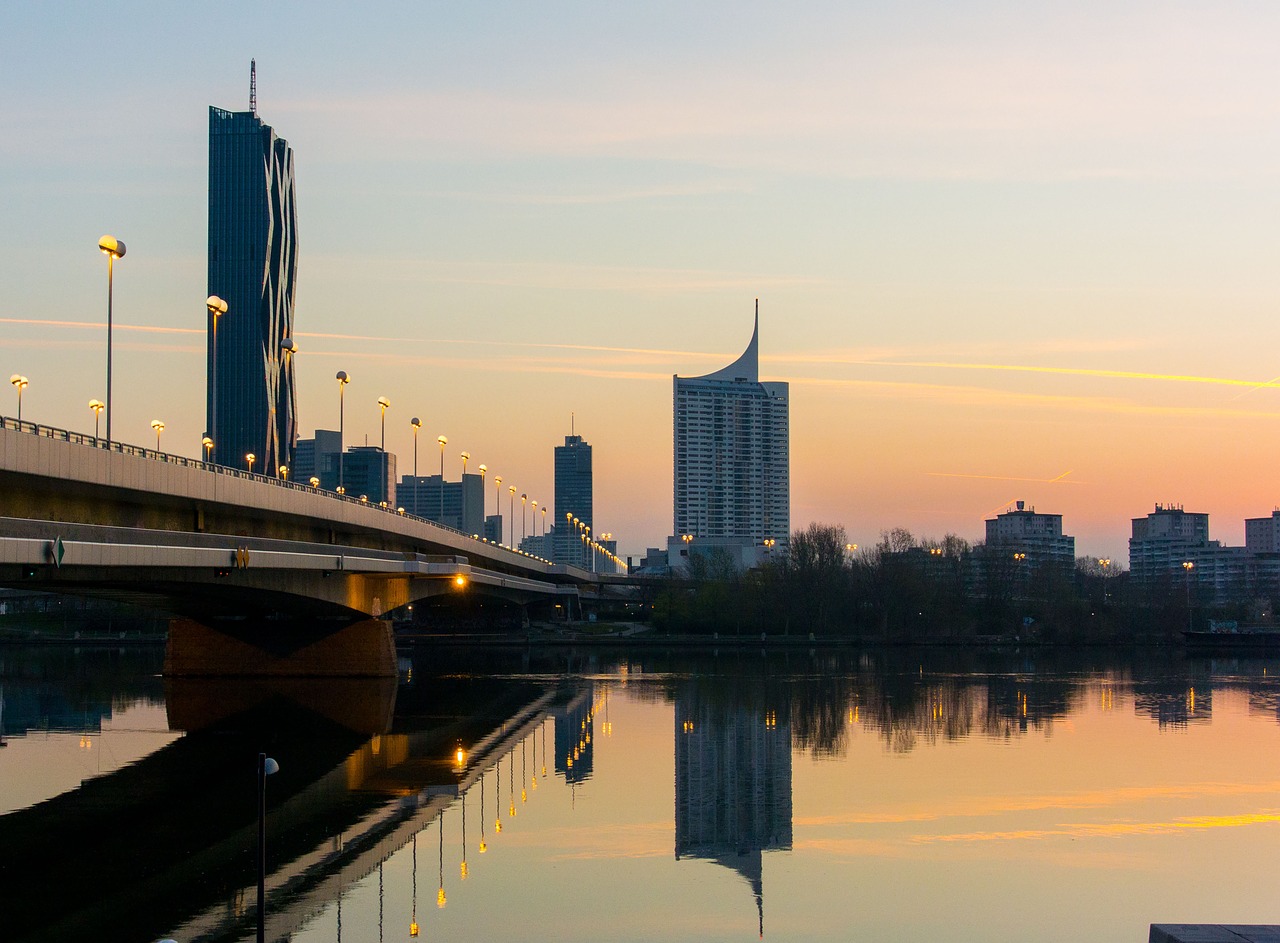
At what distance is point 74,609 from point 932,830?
12966cm

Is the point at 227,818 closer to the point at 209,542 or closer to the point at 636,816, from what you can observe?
the point at 636,816

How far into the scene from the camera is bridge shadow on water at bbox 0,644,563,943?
24.3 metres

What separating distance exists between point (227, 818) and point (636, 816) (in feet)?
29.9

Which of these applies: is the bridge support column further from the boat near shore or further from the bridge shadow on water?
the boat near shore

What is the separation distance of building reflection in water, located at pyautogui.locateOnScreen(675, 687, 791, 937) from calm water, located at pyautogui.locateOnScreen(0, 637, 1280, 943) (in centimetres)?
14

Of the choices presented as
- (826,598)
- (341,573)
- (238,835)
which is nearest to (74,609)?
(826,598)

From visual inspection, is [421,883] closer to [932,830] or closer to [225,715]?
[932,830]

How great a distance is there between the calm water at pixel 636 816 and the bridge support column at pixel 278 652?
4.39m

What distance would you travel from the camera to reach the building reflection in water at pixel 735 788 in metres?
30.1

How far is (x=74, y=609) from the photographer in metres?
147

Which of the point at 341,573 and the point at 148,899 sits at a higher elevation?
the point at 341,573

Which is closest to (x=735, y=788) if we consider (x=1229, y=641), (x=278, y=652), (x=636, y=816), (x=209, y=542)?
(x=636, y=816)

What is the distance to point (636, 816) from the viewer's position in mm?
34594

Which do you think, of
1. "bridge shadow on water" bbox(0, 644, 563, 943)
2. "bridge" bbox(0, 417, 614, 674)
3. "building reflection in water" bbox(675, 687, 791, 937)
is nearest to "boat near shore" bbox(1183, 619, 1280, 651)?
"bridge" bbox(0, 417, 614, 674)
